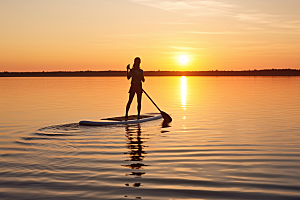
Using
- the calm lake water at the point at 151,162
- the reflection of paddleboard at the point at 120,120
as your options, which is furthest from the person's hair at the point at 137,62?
the calm lake water at the point at 151,162

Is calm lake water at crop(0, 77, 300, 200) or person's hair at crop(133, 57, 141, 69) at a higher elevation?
person's hair at crop(133, 57, 141, 69)

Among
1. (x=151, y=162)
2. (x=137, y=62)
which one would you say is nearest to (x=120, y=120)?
(x=137, y=62)

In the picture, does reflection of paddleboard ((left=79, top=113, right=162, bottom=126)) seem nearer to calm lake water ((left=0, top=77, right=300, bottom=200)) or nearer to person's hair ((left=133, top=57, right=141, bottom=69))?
calm lake water ((left=0, top=77, right=300, bottom=200))

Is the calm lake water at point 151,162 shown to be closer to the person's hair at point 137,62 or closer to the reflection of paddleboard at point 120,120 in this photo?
the reflection of paddleboard at point 120,120

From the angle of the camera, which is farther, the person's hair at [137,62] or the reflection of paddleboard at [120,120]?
the person's hair at [137,62]

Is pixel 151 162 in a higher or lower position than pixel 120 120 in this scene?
lower

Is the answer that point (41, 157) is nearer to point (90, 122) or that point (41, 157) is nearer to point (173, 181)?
point (173, 181)

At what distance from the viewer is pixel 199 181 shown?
724cm

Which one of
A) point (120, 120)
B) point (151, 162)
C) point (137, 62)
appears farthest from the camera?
point (137, 62)

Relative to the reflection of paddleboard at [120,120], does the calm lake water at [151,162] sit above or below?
below

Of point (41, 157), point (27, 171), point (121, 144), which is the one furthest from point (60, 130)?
point (27, 171)

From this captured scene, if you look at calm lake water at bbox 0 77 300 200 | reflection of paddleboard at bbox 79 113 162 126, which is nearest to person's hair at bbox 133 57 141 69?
reflection of paddleboard at bbox 79 113 162 126

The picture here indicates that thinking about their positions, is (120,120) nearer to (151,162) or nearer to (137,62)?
(137,62)

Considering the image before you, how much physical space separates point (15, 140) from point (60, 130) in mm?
2114
